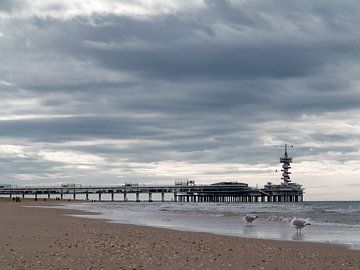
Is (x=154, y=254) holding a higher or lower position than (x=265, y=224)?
higher

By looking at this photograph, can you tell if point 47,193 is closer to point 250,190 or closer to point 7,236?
point 250,190

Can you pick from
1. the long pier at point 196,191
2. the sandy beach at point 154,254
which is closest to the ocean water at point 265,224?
the sandy beach at point 154,254

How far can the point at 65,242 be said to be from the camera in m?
16.0

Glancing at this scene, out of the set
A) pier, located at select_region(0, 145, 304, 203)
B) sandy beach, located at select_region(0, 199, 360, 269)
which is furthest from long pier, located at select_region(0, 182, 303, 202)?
sandy beach, located at select_region(0, 199, 360, 269)

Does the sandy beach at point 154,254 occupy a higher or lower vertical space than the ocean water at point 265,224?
higher

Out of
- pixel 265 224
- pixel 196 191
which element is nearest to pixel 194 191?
pixel 196 191

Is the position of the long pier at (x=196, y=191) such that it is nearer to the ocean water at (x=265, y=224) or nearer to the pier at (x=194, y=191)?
the pier at (x=194, y=191)

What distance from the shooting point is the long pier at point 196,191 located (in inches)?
6506

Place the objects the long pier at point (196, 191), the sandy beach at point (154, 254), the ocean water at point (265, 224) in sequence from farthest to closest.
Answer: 1. the long pier at point (196, 191)
2. the ocean water at point (265, 224)
3. the sandy beach at point (154, 254)

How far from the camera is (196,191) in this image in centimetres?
16712

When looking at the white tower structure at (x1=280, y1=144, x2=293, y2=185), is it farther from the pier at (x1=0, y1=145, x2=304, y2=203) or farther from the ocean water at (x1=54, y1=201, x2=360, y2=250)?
the ocean water at (x1=54, y1=201, x2=360, y2=250)

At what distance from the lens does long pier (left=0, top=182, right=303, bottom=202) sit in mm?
165250

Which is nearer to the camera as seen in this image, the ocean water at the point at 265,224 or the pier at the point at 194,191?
the ocean water at the point at 265,224

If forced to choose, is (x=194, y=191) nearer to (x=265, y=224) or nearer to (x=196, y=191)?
(x=196, y=191)
